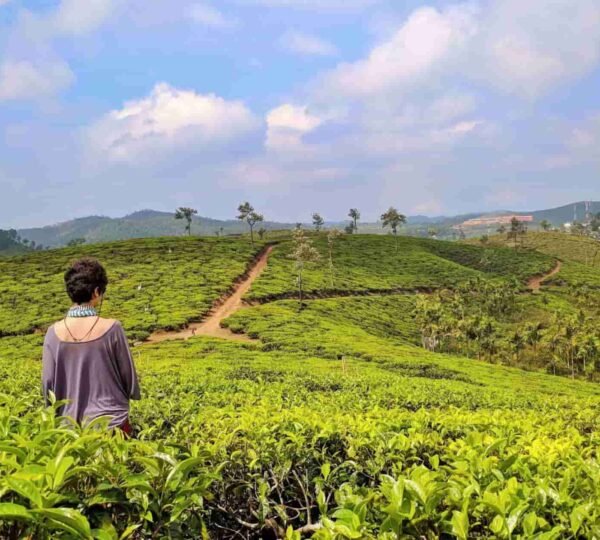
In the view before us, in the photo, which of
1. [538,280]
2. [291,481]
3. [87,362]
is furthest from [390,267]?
[291,481]

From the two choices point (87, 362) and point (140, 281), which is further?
point (140, 281)

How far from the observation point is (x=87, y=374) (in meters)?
3.99

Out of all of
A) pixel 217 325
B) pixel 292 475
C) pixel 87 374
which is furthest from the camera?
pixel 217 325

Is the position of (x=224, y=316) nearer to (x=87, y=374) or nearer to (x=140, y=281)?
(x=140, y=281)

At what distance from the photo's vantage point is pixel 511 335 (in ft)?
176

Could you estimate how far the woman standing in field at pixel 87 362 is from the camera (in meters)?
4.00

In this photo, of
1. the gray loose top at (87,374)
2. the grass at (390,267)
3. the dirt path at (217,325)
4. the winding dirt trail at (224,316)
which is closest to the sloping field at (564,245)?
the grass at (390,267)

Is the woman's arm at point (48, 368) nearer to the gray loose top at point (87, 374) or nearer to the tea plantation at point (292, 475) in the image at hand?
the gray loose top at point (87, 374)

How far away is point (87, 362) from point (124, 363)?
0.28 metres

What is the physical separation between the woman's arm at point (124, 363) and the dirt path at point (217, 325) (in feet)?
103

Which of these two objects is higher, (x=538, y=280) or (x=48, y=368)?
(x=48, y=368)

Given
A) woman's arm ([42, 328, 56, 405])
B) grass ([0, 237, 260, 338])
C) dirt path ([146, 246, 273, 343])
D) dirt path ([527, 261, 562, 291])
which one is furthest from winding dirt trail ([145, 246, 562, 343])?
woman's arm ([42, 328, 56, 405])

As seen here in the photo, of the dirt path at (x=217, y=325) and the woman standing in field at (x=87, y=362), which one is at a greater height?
the woman standing in field at (x=87, y=362)

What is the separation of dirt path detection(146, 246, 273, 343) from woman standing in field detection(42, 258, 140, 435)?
31.3m
